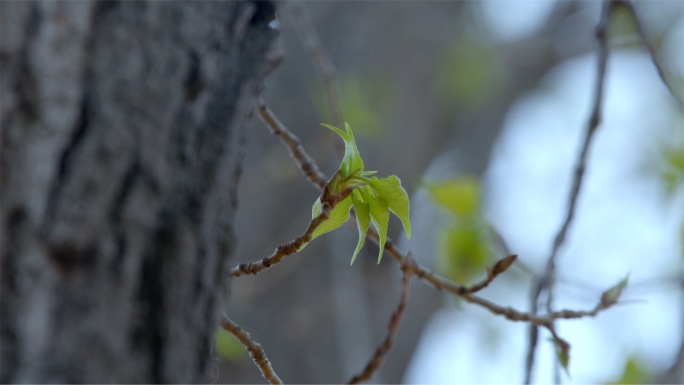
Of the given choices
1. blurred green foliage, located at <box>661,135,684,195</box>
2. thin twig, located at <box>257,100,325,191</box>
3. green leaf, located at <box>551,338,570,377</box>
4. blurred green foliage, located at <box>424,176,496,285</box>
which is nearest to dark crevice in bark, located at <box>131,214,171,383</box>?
thin twig, located at <box>257,100,325,191</box>

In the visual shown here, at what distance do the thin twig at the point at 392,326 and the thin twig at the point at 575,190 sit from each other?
0.20 meters

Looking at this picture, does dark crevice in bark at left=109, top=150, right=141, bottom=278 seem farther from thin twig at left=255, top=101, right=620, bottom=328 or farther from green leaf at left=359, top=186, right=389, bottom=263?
thin twig at left=255, top=101, right=620, bottom=328

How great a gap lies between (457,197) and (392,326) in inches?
29.2

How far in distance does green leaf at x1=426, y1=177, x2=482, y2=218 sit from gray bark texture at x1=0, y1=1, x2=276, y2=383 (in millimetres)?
1081

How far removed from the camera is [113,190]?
507mm

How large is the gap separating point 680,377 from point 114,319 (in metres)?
1.19

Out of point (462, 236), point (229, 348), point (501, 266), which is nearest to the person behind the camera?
point (501, 266)

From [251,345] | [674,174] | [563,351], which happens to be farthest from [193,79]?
[674,174]

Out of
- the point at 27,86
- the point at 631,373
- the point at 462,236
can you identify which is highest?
the point at 462,236

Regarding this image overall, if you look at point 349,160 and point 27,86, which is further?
point 349,160

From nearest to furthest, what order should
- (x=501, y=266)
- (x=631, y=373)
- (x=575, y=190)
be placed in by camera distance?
(x=501, y=266) < (x=575, y=190) < (x=631, y=373)

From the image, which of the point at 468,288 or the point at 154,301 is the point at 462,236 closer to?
the point at 468,288

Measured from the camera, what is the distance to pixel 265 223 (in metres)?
3.07

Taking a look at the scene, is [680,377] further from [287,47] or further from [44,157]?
[287,47]
